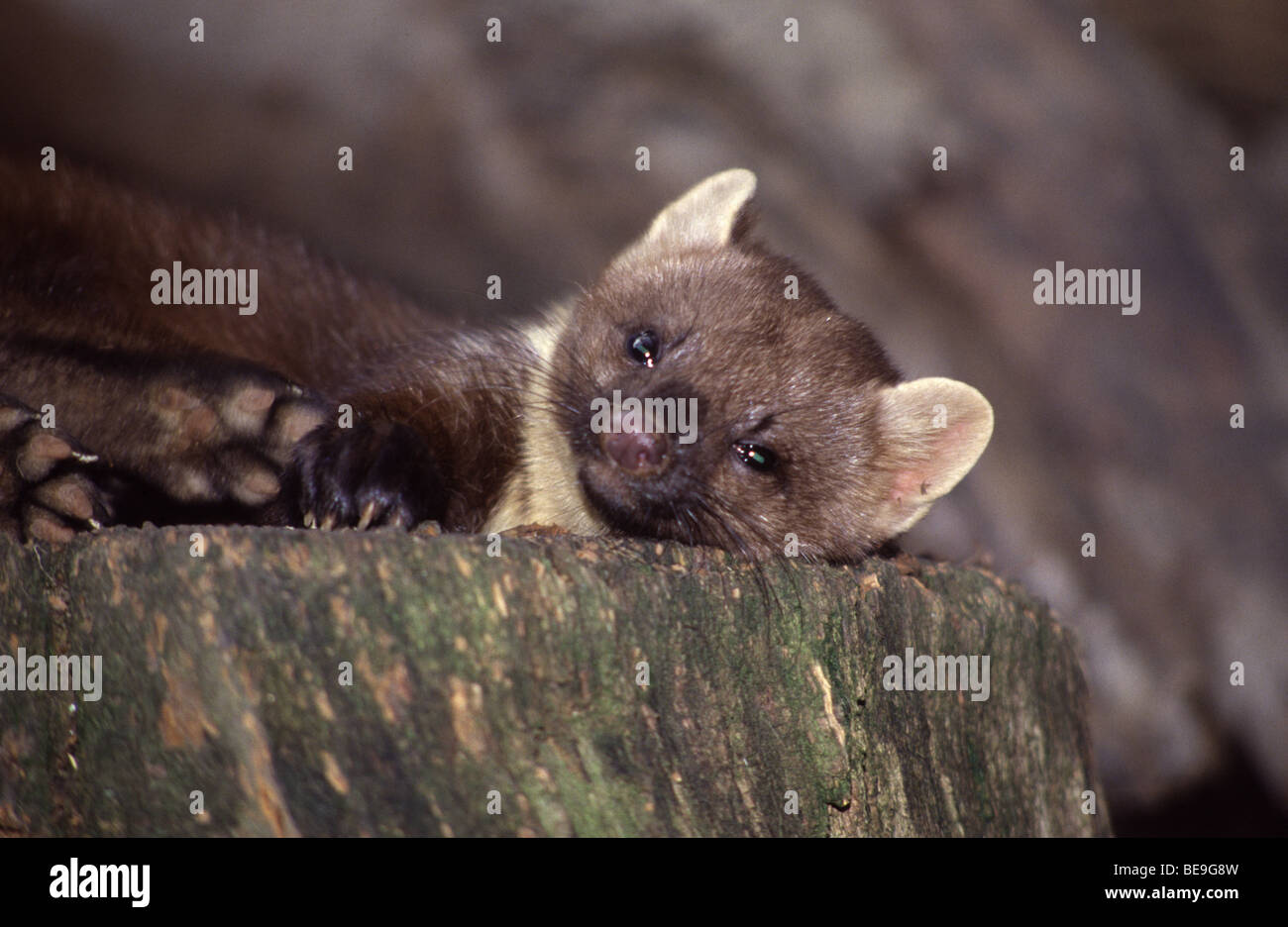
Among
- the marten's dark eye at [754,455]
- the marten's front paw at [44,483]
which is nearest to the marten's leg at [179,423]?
the marten's front paw at [44,483]

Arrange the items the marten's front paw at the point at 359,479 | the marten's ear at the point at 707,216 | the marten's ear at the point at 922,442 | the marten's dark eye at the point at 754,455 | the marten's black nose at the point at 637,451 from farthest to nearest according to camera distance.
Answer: the marten's ear at the point at 707,216 < the marten's ear at the point at 922,442 < the marten's dark eye at the point at 754,455 < the marten's black nose at the point at 637,451 < the marten's front paw at the point at 359,479

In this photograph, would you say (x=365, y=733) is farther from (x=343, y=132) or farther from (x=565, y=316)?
(x=343, y=132)

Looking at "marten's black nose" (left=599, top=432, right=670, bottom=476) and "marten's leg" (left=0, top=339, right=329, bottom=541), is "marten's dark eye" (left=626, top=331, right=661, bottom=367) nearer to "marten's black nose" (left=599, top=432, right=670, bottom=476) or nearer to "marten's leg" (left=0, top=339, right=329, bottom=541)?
"marten's black nose" (left=599, top=432, right=670, bottom=476)

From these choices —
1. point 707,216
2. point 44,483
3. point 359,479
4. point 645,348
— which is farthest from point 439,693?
point 707,216

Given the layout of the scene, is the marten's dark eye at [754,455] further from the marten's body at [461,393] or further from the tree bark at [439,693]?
the tree bark at [439,693]

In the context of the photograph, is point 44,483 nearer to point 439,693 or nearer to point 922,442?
point 439,693

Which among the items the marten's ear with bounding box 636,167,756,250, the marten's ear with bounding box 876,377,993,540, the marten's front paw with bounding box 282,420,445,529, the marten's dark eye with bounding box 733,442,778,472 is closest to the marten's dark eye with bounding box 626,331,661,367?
the marten's dark eye with bounding box 733,442,778,472
